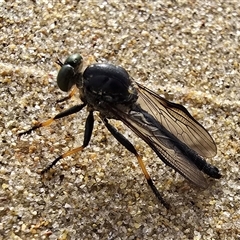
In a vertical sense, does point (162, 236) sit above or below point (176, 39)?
below

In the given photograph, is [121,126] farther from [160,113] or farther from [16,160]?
[16,160]

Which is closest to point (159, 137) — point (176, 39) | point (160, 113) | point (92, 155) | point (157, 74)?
point (160, 113)

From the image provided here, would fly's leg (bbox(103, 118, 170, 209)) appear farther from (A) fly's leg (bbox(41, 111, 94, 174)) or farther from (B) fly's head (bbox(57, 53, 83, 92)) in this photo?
(B) fly's head (bbox(57, 53, 83, 92))

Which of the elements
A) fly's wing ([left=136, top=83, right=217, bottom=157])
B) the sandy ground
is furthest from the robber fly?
the sandy ground

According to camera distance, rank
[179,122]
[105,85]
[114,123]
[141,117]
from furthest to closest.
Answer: [114,123]
[179,122]
[141,117]
[105,85]

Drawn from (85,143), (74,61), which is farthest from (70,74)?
(85,143)

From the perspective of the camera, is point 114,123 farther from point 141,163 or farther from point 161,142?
point 161,142
